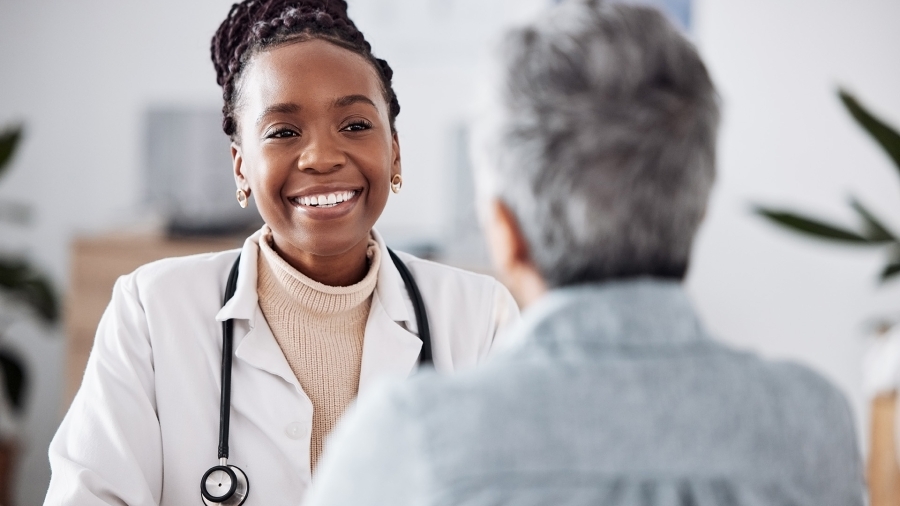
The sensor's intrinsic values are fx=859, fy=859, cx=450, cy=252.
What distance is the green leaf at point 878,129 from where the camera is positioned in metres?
2.37

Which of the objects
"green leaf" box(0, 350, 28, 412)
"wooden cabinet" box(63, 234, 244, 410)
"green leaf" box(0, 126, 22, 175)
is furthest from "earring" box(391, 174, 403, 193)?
"green leaf" box(0, 350, 28, 412)

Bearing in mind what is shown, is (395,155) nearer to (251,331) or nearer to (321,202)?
(321,202)

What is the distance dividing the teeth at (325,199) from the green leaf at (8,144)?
2.07 meters

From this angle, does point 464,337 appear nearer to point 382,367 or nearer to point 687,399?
point 382,367

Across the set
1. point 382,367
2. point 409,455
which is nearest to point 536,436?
point 409,455

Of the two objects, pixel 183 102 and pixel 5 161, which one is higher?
pixel 183 102

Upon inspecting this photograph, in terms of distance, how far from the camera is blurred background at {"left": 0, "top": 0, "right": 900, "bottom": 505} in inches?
128

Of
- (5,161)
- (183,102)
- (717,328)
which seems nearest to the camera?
(5,161)

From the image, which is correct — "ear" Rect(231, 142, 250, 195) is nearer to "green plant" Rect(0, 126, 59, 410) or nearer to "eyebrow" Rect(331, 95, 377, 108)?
"eyebrow" Rect(331, 95, 377, 108)

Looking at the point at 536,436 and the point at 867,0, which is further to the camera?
the point at 867,0

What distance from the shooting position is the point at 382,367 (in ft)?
4.42

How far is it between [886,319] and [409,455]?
9.89 feet

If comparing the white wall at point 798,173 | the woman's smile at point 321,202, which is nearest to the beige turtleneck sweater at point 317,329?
the woman's smile at point 321,202

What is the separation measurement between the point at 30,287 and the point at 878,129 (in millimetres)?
2895
